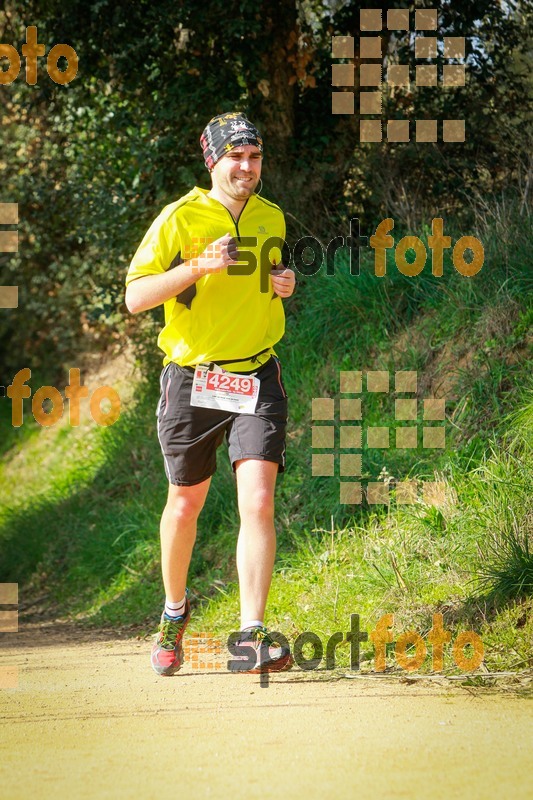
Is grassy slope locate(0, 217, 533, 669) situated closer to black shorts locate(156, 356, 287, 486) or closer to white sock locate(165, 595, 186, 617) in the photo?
white sock locate(165, 595, 186, 617)

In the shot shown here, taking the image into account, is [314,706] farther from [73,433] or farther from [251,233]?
[73,433]

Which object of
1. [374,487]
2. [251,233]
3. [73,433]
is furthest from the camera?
[73,433]

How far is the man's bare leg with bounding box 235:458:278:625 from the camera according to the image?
16.8 ft

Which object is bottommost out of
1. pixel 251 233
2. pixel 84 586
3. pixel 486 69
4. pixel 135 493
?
pixel 84 586

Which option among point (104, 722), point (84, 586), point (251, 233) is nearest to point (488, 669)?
point (104, 722)

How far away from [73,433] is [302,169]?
4.80 m

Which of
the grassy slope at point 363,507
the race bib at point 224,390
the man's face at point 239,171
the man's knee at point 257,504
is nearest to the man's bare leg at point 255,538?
the man's knee at point 257,504

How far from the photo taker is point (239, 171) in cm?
534

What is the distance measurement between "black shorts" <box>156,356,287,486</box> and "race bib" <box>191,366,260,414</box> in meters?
0.03

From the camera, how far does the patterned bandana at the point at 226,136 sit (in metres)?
5.34

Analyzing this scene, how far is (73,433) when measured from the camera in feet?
43.0

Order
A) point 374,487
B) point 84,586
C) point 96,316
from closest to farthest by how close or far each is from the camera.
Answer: point 374,487
point 84,586
point 96,316

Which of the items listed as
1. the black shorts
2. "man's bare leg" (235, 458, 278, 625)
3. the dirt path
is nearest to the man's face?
the black shorts

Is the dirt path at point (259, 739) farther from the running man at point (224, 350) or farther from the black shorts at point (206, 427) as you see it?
the black shorts at point (206, 427)
